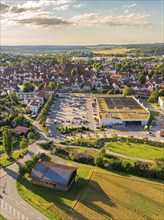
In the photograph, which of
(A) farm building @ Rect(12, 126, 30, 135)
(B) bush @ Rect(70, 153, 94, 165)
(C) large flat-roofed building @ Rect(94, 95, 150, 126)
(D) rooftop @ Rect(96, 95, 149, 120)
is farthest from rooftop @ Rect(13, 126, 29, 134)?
(D) rooftop @ Rect(96, 95, 149, 120)

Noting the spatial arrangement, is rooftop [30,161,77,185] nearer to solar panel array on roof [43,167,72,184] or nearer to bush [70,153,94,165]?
solar panel array on roof [43,167,72,184]

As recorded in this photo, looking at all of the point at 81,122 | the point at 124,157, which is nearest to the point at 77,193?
the point at 124,157

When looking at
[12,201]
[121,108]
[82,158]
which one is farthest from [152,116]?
[12,201]

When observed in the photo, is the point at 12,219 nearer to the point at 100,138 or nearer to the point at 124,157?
the point at 124,157

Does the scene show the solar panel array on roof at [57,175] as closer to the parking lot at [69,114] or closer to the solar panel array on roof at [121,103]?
the parking lot at [69,114]

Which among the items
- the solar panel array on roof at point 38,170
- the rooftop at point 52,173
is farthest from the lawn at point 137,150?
the solar panel array on roof at point 38,170

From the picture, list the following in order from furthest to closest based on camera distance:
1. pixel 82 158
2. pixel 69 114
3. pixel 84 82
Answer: pixel 84 82, pixel 69 114, pixel 82 158

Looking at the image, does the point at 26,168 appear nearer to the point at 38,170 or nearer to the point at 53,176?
the point at 38,170
